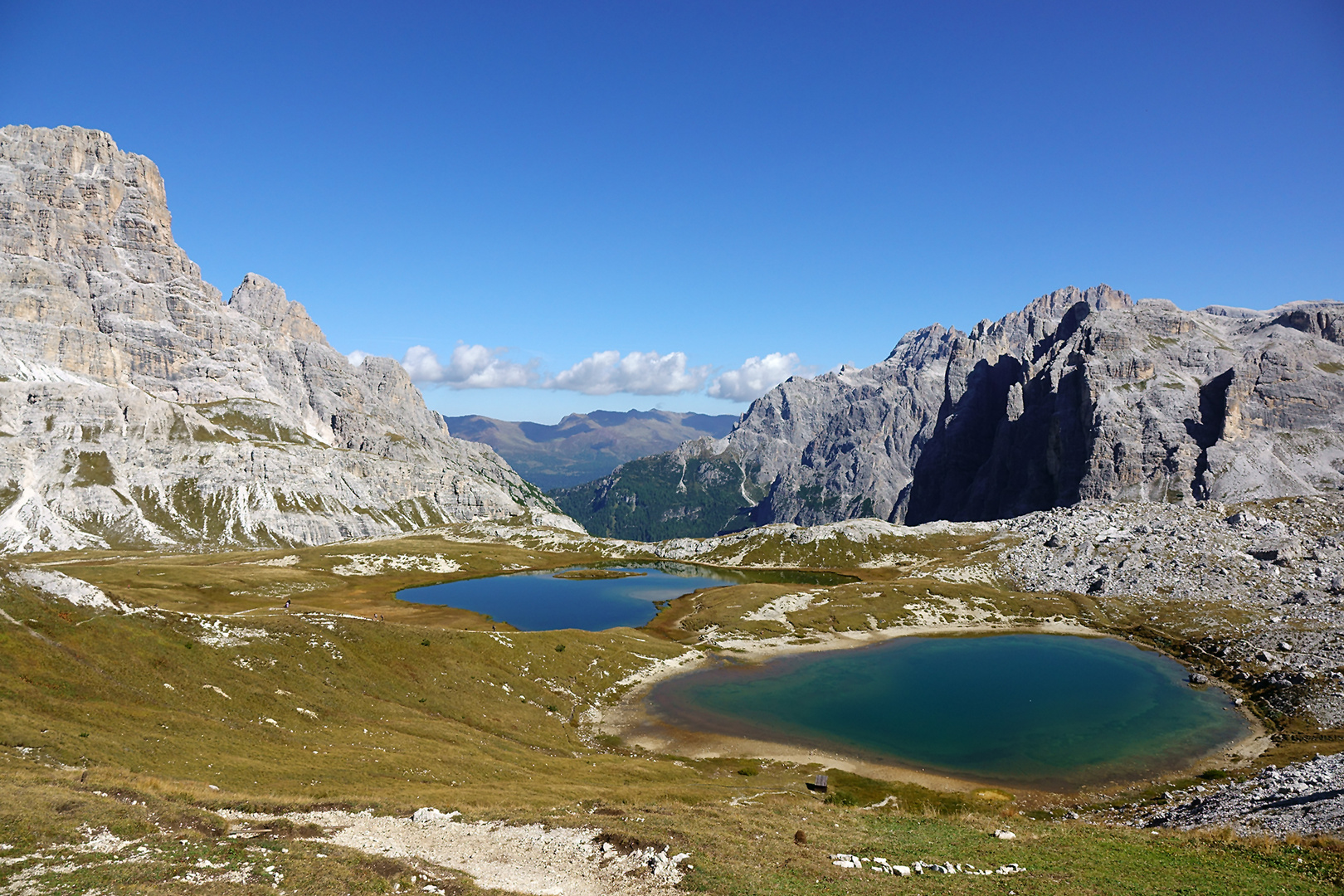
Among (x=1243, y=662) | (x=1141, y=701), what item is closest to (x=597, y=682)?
(x=1141, y=701)

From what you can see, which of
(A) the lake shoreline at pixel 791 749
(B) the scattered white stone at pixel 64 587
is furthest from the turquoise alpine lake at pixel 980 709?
(B) the scattered white stone at pixel 64 587

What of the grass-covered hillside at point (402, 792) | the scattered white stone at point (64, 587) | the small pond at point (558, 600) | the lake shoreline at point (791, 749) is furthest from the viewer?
the small pond at point (558, 600)

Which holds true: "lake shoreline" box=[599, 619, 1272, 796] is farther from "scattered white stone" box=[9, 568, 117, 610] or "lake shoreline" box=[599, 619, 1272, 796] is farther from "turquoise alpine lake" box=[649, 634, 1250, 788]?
"scattered white stone" box=[9, 568, 117, 610]

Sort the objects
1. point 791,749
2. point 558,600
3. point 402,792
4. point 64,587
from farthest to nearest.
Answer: point 558,600, point 791,749, point 64,587, point 402,792

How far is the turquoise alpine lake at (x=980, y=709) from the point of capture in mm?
70250

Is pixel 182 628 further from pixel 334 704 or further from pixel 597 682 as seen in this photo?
pixel 597 682

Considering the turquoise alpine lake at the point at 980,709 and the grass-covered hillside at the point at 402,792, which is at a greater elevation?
the grass-covered hillside at the point at 402,792

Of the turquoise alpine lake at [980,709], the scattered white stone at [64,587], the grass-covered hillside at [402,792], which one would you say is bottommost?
the turquoise alpine lake at [980,709]

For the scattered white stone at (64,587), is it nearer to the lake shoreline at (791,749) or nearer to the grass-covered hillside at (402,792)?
the grass-covered hillside at (402,792)

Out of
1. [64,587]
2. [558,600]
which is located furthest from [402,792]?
[558,600]

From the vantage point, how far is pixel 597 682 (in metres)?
89.7

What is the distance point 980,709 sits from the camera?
284 ft

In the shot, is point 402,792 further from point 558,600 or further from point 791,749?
point 558,600

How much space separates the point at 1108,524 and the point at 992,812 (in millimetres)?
157053
